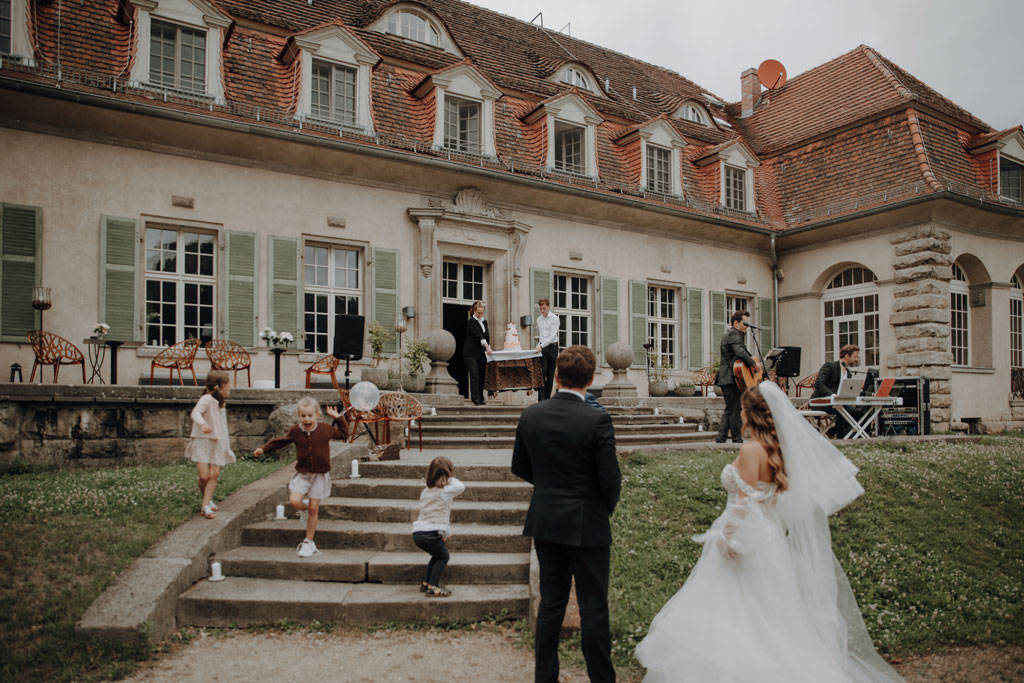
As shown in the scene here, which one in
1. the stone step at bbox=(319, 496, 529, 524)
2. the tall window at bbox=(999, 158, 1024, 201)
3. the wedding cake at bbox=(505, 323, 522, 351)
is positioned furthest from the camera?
the tall window at bbox=(999, 158, 1024, 201)

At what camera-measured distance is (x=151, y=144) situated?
12555 millimetres

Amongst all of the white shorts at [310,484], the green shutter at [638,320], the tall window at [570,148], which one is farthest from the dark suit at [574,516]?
the tall window at [570,148]

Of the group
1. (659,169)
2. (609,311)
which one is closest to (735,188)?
(659,169)

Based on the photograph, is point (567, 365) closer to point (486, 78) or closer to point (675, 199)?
point (486, 78)

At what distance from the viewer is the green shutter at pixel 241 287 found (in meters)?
13.1

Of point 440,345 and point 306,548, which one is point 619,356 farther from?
point 306,548

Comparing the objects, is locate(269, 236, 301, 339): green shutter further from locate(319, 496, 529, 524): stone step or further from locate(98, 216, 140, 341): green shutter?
locate(319, 496, 529, 524): stone step

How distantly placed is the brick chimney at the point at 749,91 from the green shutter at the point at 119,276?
18757 mm

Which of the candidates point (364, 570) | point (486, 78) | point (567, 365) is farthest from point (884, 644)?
point (486, 78)

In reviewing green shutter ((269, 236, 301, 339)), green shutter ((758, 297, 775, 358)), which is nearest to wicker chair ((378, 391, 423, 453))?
green shutter ((269, 236, 301, 339))

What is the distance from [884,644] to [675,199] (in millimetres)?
14088

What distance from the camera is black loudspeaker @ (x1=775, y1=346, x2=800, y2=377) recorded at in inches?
648

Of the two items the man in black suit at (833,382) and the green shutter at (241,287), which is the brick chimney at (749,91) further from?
the green shutter at (241,287)

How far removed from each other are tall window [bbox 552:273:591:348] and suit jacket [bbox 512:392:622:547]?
12.8m
